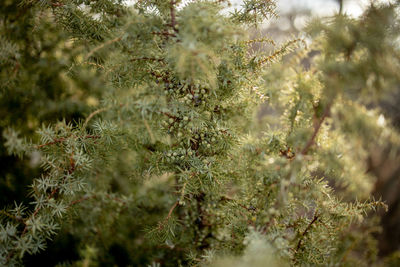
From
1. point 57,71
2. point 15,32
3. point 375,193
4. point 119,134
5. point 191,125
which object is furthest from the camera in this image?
point 375,193

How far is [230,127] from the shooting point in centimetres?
59

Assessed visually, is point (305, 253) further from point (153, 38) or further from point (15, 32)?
point (15, 32)

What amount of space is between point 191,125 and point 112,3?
0.42 m

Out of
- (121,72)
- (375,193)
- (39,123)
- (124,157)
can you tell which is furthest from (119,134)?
(375,193)

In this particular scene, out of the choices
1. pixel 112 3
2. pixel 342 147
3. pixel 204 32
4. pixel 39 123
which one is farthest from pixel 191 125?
pixel 39 123

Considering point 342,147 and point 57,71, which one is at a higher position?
point 57,71

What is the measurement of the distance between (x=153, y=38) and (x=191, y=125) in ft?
0.61

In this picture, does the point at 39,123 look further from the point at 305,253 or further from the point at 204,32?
the point at 305,253

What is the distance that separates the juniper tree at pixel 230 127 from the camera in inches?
15.1

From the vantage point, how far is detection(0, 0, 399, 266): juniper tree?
0.38 meters

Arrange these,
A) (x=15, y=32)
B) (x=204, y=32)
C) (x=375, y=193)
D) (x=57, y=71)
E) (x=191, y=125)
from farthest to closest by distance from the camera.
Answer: (x=375, y=193)
(x=57, y=71)
(x=15, y=32)
(x=191, y=125)
(x=204, y=32)

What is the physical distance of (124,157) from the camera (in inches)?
33.9

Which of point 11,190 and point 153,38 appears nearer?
point 153,38

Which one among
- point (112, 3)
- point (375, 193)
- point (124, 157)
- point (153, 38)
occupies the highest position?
point (112, 3)
